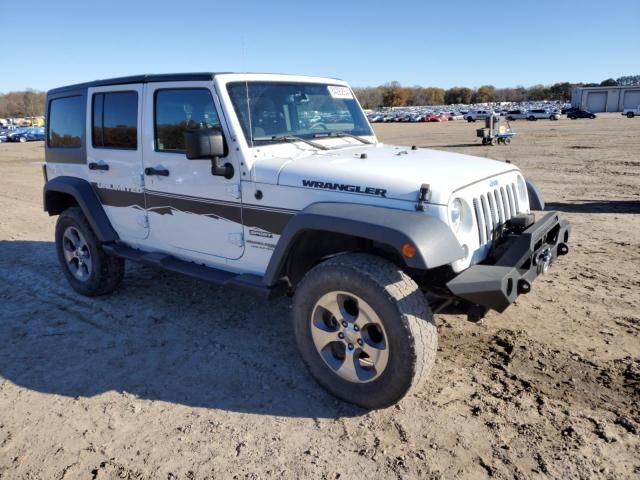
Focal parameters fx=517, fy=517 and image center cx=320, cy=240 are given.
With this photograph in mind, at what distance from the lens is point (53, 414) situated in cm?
340

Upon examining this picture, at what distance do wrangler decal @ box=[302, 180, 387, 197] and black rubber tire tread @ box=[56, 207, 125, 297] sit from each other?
8.99 feet

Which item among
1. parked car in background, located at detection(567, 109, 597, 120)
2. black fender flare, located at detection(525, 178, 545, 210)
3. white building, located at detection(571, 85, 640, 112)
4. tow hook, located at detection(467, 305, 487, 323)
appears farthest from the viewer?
white building, located at detection(571, 85, 640, 112)

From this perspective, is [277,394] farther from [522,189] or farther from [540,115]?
[540,115]

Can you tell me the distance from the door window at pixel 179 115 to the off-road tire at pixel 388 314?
152 centimetres

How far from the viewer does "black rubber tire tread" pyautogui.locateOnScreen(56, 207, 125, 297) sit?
516cm

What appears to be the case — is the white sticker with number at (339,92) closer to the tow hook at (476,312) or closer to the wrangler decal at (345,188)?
the wrangler decal at (345,188)

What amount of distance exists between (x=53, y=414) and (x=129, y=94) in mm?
2715

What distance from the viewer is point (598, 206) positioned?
30.6 ft

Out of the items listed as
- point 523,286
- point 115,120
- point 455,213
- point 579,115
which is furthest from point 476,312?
point 579,115

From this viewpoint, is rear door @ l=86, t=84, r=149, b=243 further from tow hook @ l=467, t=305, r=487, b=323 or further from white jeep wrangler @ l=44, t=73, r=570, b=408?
tow hook @ l=467, t=305, r=487, b=323

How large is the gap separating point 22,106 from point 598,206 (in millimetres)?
153563

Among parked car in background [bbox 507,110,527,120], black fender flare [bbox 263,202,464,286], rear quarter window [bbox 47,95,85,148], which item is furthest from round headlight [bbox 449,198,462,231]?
parked car in background [bbox 507,110,527,120]

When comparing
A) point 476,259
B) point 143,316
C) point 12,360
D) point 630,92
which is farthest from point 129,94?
point 630,92

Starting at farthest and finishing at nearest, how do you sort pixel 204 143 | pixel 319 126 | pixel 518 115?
pixel 518 115
pixel 319 126
pixel 204 143
